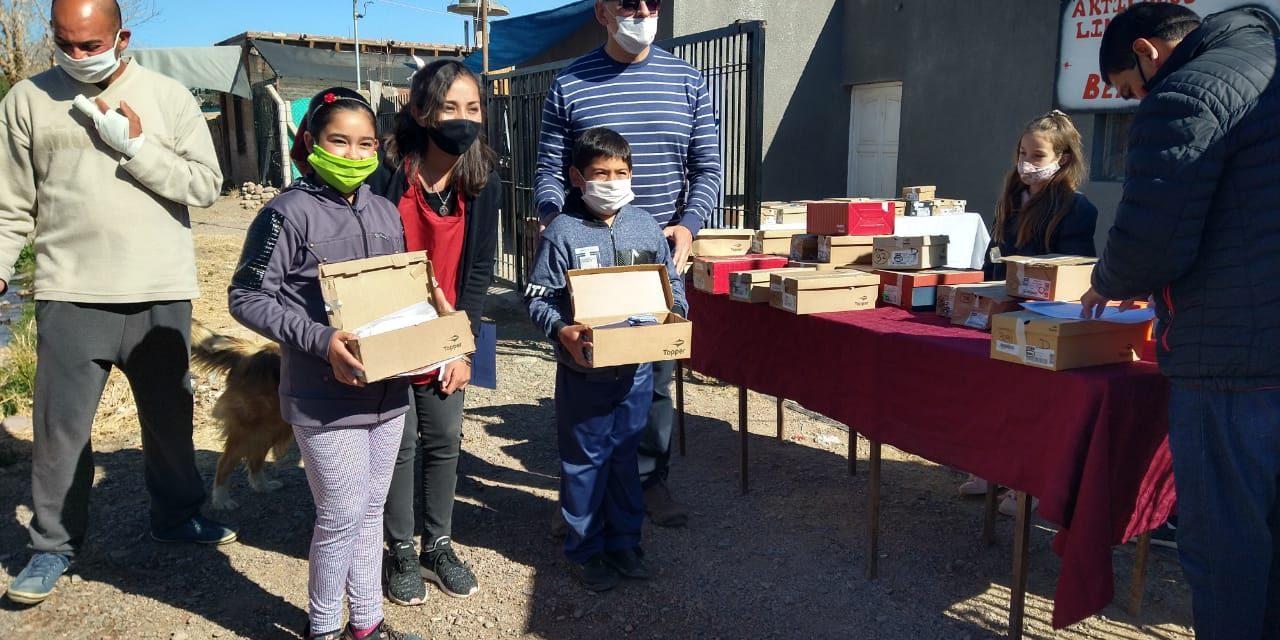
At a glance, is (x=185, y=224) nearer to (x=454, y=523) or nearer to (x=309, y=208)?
(x=309, y=208)

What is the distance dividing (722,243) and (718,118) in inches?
103

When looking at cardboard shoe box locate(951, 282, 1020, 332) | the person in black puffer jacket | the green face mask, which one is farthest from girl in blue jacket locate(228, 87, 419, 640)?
the person in black puffer jacket

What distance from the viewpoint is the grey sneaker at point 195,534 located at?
12.8 feet

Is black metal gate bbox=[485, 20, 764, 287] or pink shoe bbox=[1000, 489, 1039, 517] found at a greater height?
black metal gate bbox=[485, 20, 764, 287]

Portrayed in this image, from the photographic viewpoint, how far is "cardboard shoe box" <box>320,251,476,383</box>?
2.46 meters

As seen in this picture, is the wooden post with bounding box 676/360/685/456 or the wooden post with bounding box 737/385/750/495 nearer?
the wooden post with bounding box 737/385/750/495

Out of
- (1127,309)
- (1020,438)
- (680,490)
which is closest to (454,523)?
(680,490)

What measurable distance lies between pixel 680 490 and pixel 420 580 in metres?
1.58

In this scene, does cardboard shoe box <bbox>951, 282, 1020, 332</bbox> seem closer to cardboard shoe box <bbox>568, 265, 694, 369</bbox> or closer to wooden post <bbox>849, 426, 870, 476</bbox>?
→ cardboard shoe box <bbox>568, 265, 694, 369</bbox>

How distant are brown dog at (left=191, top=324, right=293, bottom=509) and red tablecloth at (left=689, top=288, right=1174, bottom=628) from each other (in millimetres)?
2359

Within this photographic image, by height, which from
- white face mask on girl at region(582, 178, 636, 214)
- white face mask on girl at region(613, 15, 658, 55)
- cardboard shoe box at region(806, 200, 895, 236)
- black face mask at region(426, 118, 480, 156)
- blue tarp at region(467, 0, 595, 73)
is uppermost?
blue tarp at region(467, 0, 595, 73)

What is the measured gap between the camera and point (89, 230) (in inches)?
131

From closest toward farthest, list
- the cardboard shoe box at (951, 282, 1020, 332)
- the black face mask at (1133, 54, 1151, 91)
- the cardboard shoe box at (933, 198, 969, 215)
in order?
1. the black face mask at (1133, 54, 1151, 91)
2. the cardboard shoe box at (951, 282, 1020, 332)
3. the cardboard shoe box at (933, 198, 969, 215)

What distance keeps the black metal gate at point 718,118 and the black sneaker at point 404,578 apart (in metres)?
2.94
